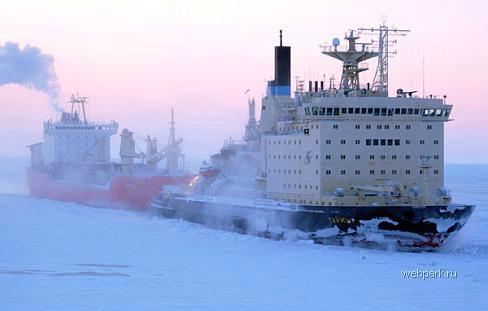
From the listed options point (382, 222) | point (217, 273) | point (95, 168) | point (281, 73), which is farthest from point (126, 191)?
point (217, 273)

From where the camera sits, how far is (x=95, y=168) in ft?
190

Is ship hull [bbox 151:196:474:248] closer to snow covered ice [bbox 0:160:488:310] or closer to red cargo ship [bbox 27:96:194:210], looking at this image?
snow covered ice [bbox 0:160:488:310]

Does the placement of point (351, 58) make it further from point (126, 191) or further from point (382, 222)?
point (126, 191)

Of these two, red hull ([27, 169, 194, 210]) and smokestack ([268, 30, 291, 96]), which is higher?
smokestack ([268, 30, 291, 96])

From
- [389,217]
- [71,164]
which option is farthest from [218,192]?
[71,164]

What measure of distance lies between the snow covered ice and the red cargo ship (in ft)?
52.5

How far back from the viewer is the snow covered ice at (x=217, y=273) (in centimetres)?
1966

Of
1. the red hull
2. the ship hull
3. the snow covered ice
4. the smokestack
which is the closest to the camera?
the snow covered ice

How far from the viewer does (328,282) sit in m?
22.1

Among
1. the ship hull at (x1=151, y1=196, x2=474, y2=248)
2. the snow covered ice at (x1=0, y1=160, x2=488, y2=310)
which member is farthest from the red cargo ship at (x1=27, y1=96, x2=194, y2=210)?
the ship hull at (x1=151, y1=196, x2=474, y2=248)

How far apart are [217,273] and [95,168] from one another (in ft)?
117

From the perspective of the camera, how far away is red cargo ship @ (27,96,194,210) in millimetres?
51156

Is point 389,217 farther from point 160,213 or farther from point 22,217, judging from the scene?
point 22,217

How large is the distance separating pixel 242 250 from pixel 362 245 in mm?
3898
